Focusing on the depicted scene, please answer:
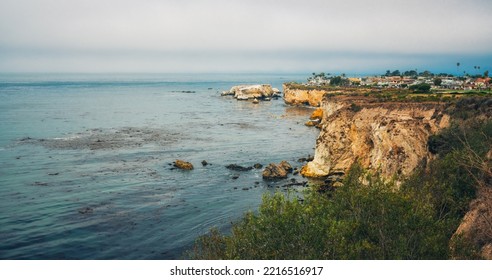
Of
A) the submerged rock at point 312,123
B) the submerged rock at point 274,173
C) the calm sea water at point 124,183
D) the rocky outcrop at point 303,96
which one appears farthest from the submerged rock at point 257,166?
the rocky outcrop at point 303,96

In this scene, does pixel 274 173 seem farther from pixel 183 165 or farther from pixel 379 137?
pixel 379 137

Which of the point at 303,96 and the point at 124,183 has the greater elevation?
the point at 303,96

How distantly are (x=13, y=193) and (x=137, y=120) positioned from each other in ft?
193

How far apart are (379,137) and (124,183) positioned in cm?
2913

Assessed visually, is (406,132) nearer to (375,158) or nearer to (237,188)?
(375,158)

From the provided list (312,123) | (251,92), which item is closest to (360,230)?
(312,123)

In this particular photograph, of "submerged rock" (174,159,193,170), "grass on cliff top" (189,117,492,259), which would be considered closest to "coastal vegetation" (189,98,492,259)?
"grass on cliff top" (189,117,492,259)

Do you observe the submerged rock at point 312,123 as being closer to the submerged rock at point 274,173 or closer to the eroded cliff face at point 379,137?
the eroded cliff face at point 379,137

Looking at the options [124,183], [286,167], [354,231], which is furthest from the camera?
[286,167]

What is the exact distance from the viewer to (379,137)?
42219mm

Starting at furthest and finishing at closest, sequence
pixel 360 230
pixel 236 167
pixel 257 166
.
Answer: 1. pixel 257 166
2. pixel 236 167
3. pixel 360 230

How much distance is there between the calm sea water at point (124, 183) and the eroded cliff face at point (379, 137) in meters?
6.12

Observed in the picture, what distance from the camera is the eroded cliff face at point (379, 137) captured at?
38.3 m

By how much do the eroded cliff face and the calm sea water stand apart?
6122 millimetres
